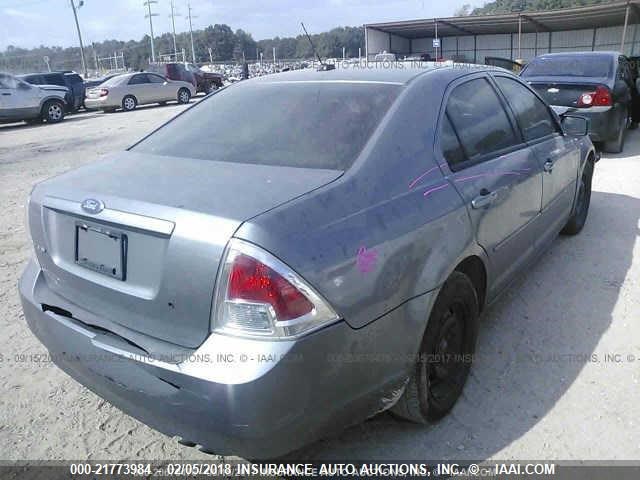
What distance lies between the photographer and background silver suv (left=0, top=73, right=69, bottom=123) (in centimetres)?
1574

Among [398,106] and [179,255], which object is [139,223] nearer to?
[179,255]

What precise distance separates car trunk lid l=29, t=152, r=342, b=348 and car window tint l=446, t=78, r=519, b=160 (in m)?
0.98

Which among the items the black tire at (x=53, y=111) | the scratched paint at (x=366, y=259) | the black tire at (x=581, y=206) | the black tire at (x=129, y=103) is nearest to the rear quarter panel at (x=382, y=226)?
the scratched paint at (x=366, y=259)

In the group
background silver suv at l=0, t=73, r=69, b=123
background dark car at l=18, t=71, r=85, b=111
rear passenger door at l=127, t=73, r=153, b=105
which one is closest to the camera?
background silver suv at l=0, t=73, r=69, b=123

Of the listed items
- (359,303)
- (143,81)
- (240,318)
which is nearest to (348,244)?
(359,303)

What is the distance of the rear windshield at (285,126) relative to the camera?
2.35m

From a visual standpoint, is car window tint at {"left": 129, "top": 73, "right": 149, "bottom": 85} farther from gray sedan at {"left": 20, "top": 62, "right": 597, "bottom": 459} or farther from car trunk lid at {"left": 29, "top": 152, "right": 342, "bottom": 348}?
car trunk lid at {"left": 29, "top": 152, "right": 342, "bottom": 348}

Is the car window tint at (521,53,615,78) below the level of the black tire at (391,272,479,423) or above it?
above

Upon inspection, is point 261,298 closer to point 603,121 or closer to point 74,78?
point 603,121

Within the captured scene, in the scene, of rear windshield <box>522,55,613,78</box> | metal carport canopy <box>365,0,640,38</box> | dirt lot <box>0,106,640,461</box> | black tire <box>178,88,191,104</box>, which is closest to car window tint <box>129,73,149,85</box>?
black tire <box>178,88,191,104</box>

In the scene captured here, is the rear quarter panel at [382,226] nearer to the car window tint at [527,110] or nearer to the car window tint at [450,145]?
the car window tint at [450,145]

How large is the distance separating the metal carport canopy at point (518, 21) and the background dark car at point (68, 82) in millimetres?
20309

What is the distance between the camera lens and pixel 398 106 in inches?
97.0

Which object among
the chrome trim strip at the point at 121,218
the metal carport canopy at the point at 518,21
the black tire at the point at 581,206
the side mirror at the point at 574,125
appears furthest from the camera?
the metal carport canopy at the point at 518,21
